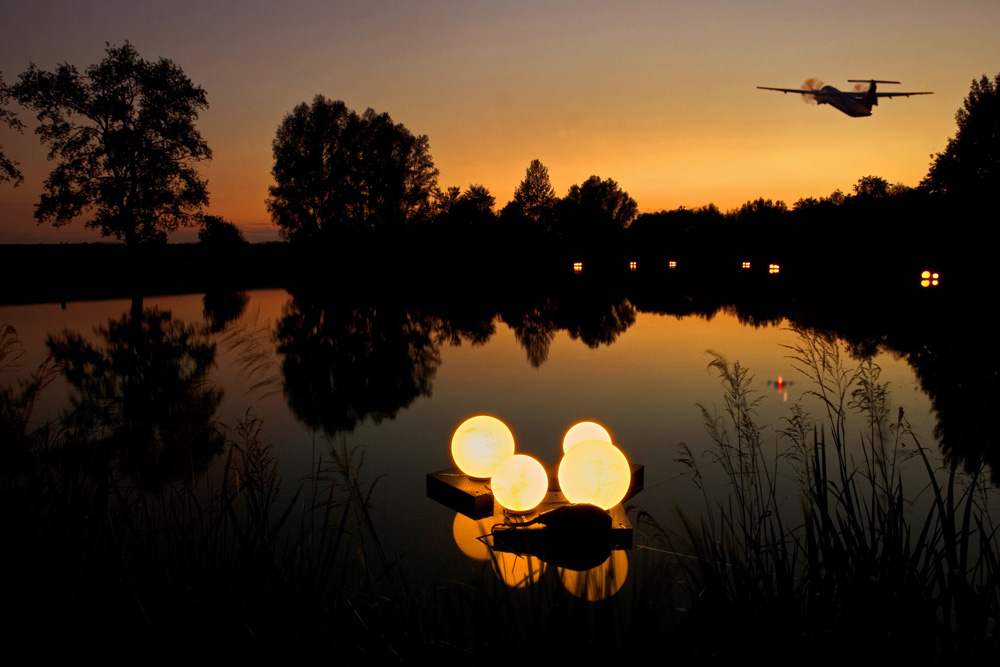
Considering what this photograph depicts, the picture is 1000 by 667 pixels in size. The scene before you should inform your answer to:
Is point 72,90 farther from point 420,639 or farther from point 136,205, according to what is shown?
point 420,639

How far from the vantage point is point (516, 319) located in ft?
58.2

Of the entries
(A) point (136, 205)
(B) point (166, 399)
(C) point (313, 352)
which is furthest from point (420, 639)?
(A) point (136, 205)

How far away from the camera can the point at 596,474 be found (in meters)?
3.88

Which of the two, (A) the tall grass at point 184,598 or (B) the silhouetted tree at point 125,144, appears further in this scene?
(B) the silhouetted tree at point 125,144

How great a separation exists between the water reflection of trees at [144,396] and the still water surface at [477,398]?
0.27 meters

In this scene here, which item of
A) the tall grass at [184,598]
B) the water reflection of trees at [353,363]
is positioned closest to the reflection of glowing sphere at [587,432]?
the water reflection of trees at [353,363]

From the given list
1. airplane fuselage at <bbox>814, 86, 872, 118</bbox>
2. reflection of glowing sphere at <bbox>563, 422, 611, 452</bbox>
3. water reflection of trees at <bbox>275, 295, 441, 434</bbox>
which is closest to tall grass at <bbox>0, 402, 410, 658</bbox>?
water reflection of trees at <bbox>275, 295, 441, 434</bbox>

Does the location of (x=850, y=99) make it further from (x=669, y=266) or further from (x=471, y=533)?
(x=669, y=266)

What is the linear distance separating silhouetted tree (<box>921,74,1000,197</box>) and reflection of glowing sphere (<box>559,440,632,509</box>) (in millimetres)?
34414

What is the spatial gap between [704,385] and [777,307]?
1352cm

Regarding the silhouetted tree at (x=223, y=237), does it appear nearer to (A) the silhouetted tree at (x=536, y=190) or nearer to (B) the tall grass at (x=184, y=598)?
(A) the silhouetted tree at (x=536, y=190)

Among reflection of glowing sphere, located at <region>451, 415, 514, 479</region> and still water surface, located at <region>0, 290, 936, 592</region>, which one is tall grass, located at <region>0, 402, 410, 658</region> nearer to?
still water surface, located at <region>0, 290, 936, 592</region>

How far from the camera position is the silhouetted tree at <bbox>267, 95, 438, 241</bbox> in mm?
37188

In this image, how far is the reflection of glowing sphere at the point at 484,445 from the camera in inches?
179
